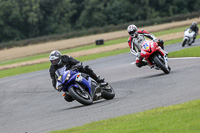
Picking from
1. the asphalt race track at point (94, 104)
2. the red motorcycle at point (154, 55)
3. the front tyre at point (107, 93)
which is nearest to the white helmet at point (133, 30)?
the red motorcycle at point (154, 55)

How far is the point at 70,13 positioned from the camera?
98625mm

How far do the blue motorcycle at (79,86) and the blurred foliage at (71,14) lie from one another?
257ft

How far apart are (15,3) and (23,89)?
77.7 m

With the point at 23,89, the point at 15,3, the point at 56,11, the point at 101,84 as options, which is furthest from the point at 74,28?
the point at 101,84

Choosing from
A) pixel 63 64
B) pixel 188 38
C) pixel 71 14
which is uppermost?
pixel 63 64

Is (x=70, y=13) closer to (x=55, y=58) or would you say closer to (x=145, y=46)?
(x=145, y=46)

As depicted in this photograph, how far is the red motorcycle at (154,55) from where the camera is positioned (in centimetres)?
1375

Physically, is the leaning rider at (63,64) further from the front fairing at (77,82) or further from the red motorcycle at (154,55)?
the red motorcycle at (154,55)

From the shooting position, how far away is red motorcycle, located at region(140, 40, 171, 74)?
13.7 meters

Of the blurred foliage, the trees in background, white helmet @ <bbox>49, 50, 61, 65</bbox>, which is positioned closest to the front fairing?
white helmet @ <bbox>49, 50, 61, 65</bbox>

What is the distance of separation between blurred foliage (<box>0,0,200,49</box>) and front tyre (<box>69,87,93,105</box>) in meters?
78.8

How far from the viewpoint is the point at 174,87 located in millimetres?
10898

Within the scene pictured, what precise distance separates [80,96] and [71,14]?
293 ft

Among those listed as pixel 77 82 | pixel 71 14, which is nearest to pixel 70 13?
pixel 71 14
